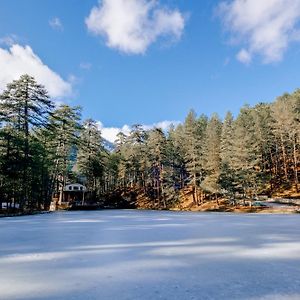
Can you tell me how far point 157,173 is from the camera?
49812 mm

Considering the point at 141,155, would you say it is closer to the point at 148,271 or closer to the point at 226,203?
the point at 226,203

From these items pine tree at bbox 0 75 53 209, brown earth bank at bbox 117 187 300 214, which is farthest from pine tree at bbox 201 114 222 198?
pine tree at bbox 0 75 53 209

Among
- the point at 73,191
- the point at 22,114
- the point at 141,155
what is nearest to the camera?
the point at 22,114

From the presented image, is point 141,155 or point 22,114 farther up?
point 141,155

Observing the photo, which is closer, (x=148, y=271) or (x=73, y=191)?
(x=148, y=271)

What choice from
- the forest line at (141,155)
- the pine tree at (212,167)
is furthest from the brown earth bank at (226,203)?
the pine tree at (212,167)

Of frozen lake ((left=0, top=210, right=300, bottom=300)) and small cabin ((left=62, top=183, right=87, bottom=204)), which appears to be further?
small cabin ((left=62, top=183, right=87, bottom=204))

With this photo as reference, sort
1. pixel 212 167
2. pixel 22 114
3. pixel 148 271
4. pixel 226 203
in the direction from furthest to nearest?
pixel 226 203
pixel 212 167
pixel 22 114
pixel 148 271

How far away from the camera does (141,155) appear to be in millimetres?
52844

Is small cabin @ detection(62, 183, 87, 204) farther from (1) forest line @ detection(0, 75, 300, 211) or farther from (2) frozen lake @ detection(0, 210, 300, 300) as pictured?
(2) frozen lake @ detection(0, 210, 300, 300)

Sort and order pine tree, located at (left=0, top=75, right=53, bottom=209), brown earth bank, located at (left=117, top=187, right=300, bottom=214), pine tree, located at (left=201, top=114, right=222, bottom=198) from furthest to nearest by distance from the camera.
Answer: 1. pine tree, located at (left=201, top=114, right=222, bottom=198)
2. brown earth bank, located at (left=117, top=187, right=300, bottom=214)
3. pine tree, located at (left=0, top=75, right=53, bottom=209)

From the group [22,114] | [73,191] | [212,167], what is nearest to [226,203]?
[212,167]

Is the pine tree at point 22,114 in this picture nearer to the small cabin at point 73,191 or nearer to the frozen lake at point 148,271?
the frozen lake at point 148,271

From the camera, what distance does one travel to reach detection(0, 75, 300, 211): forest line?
81.5 ft
